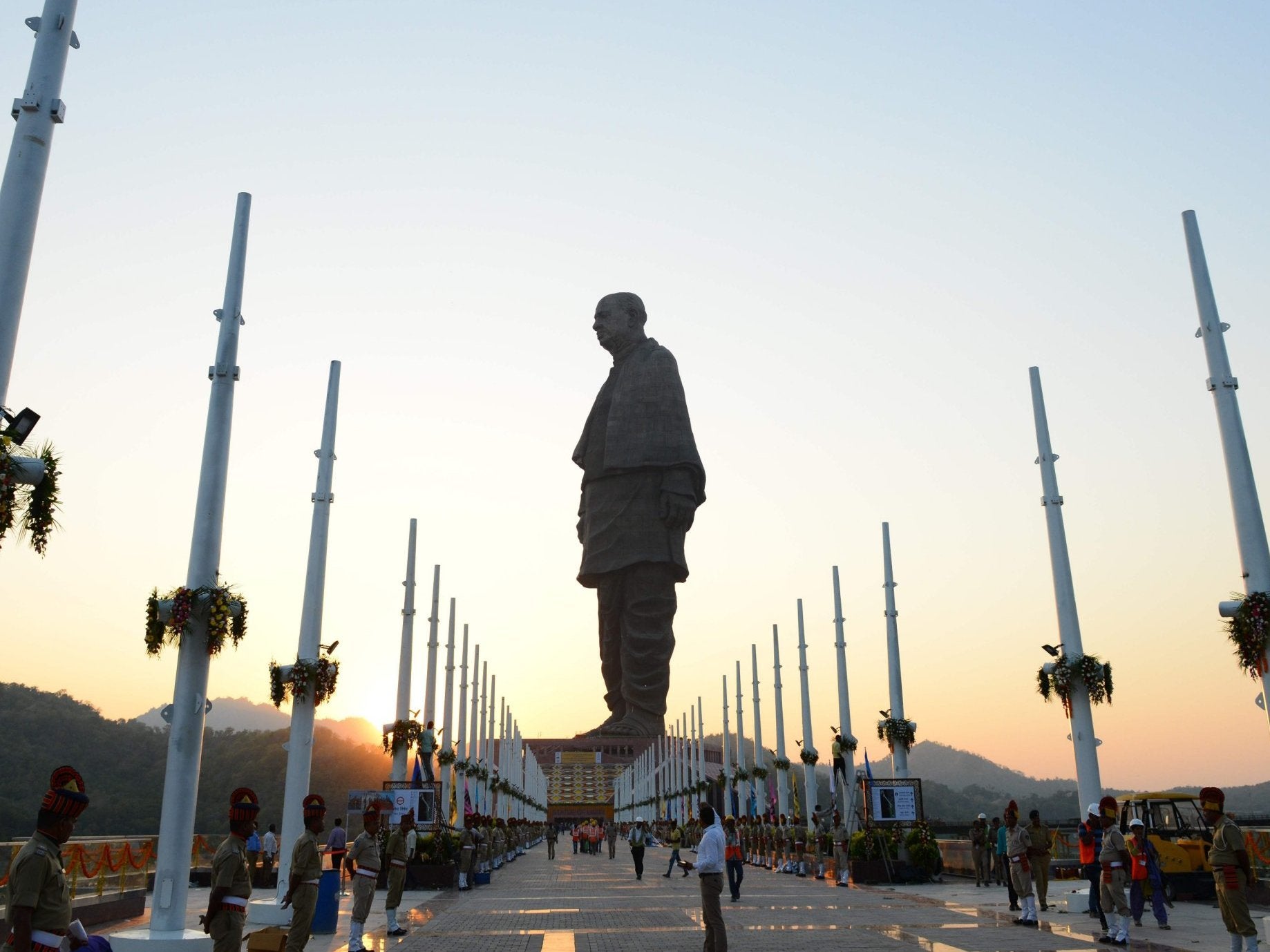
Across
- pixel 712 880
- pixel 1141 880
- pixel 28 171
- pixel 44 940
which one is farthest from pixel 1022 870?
pixel 28 171

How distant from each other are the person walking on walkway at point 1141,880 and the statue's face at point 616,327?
257ft

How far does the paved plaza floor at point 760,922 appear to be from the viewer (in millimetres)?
14008

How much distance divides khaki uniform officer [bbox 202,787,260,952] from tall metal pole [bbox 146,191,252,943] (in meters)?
3.72

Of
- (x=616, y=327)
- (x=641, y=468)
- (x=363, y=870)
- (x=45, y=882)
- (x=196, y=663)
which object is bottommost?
(x=363, y=870)

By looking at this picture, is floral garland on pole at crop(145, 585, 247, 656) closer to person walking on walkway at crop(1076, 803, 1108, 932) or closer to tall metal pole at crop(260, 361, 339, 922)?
tall metal pole at crop(260, 361, 339, 922)

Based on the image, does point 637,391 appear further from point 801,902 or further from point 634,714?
point 801,902

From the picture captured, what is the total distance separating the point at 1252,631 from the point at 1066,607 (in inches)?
260

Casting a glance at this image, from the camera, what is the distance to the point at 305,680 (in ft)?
60.8

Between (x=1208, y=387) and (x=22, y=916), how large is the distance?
16.6m

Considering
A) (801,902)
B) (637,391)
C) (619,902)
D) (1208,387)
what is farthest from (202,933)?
(637,391)

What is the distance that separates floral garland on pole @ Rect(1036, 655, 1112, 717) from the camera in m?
19.7

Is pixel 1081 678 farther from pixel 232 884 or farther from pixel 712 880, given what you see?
pixel 232 884

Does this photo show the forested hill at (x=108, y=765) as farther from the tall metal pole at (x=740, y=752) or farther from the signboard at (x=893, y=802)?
the signboard at (x=893, y=802)

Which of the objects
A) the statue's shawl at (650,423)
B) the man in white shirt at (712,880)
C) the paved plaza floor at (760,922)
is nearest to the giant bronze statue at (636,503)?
the statue's shawl at (650,423)
